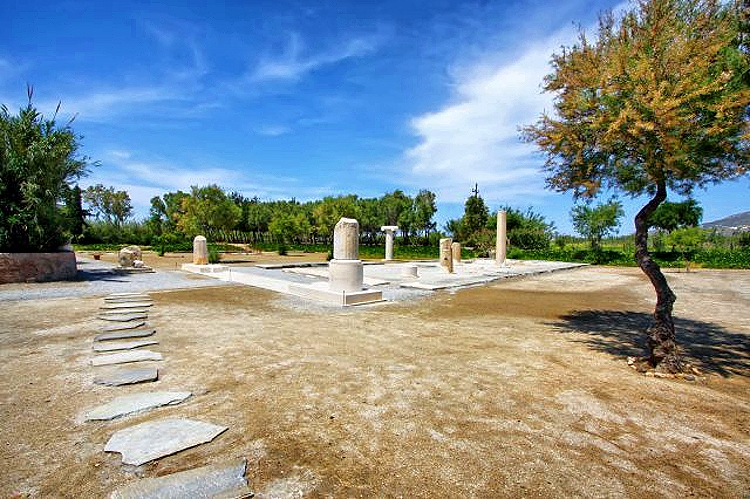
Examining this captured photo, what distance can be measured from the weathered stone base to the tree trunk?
6962 millimetres

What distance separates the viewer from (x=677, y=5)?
16.7 feet

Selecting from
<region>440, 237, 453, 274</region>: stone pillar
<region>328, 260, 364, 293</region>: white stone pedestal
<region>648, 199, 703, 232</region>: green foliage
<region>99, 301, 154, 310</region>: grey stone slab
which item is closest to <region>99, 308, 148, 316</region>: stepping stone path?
<region>99, 301, 154, 310</region>: grey stone slab

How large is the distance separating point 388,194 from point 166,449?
64841mm

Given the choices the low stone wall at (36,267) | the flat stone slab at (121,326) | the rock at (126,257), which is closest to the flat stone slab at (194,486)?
the flat stone slab at (121,326)

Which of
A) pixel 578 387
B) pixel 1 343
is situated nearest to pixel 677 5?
pixel 578 387

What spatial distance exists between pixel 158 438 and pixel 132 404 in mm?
924

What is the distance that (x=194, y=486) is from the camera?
2.50 metres

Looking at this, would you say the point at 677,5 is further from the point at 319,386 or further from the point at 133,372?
the point at 133,372

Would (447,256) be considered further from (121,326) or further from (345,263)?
(121,326)

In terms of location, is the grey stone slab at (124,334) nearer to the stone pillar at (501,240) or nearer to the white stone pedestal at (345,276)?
the white stone pedestal at (345,276)

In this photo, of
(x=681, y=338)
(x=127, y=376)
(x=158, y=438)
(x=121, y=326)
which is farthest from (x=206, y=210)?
(x=681, y=338)

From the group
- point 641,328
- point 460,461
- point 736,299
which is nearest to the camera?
point 460,461

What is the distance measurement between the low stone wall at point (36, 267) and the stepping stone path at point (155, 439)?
432 inches

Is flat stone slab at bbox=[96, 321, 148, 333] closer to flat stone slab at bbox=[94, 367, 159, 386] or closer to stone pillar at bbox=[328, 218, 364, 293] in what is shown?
flat stone slab at bbox=[94, 367, 159, 386]
